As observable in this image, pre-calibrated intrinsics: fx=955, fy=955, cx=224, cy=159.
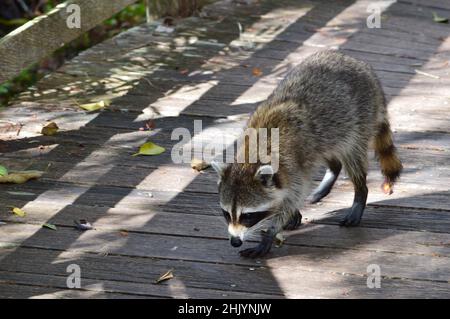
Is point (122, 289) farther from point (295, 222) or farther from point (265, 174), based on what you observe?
point (295, 222)

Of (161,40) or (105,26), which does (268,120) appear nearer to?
(161,40)

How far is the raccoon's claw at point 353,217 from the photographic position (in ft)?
15.9

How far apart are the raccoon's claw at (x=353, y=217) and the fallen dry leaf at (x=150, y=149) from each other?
53.2 inches

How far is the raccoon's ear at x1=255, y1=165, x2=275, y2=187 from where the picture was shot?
14.8 ft

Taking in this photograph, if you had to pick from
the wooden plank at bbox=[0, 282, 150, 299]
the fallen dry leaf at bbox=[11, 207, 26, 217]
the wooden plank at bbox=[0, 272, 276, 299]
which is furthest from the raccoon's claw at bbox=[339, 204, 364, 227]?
the fallen dry leaf at bbox=[11, 207, 26, 217]

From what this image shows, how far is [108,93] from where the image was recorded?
21.8ft

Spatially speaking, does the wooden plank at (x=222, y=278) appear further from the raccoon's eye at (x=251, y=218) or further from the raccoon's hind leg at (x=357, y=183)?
the raccoon's hind leg at (x=357, y=183)

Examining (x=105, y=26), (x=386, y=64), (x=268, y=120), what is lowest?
(x=105, y=26)

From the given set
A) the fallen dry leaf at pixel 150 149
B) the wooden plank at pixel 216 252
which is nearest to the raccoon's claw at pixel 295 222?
the wooden plank at pixel 216 252

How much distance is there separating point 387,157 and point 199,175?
42.0 inches

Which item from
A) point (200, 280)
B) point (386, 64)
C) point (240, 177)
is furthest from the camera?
point (386, 64)
